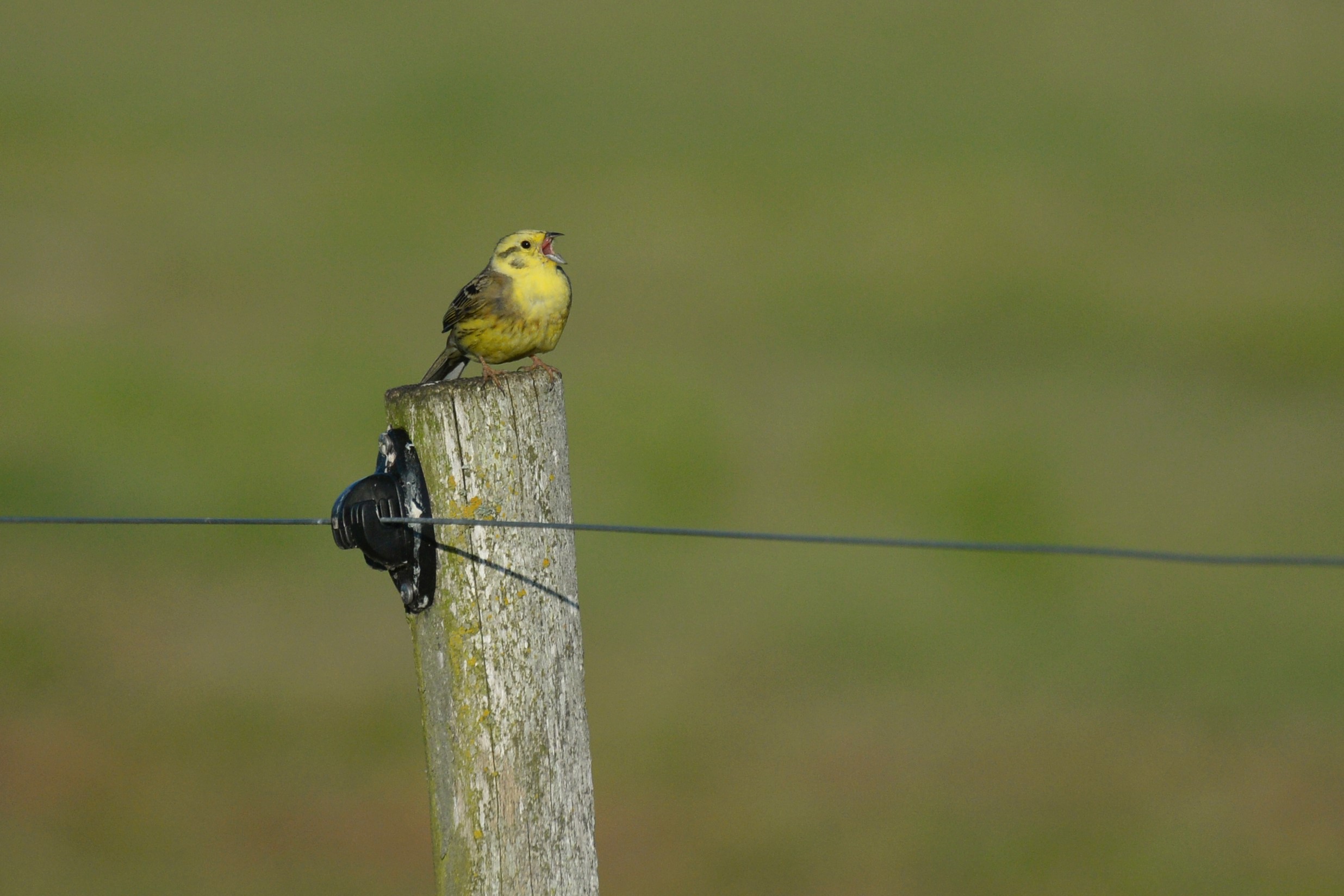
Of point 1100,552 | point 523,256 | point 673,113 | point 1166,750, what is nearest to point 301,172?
point 673,113

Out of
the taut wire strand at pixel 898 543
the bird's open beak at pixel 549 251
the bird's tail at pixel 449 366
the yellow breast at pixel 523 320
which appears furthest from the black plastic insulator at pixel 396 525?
the bird's tail at pixel 449 366

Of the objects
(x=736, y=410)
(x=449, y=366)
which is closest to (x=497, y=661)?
(x=449, y=366)

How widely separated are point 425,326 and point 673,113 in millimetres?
9864

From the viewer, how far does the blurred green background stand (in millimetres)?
10758

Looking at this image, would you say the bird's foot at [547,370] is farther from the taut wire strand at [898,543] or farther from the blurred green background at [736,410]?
the blurred green background at [736,410]

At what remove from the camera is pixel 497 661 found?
345 cm

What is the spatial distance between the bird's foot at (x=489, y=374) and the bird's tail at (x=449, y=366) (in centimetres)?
14

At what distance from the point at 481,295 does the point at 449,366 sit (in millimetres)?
626

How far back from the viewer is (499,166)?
92.1ft

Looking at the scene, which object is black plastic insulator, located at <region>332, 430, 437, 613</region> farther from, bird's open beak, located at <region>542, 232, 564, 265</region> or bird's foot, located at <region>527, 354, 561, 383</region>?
bird's open beak, located at <region>542, 232, 564, 265</region>

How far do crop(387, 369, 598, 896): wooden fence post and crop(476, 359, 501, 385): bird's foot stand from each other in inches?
0.6

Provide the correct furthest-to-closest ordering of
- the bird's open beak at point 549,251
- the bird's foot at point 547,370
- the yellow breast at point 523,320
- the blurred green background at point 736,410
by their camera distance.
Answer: the blurred green background at point 736,410, the bird's open beak at point 549,251, the yellow breast at point 523,320, the bird's foot at point 547,370

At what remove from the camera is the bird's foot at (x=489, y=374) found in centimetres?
355

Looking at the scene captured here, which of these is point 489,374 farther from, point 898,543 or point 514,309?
point 898,543
